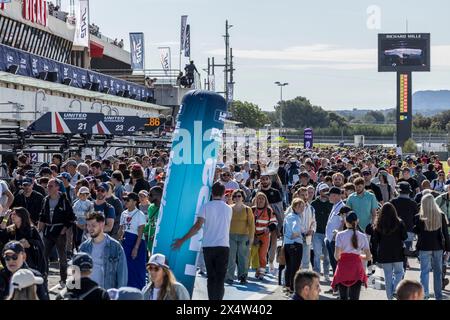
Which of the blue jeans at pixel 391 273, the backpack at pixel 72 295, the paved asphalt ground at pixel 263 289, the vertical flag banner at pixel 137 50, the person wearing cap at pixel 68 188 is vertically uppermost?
the vertical flag banner at pixel 137 50

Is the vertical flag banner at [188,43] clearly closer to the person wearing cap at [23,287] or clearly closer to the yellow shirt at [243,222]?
the yellow shirt at [243,222]

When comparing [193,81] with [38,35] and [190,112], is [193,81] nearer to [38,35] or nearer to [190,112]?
[38,35]

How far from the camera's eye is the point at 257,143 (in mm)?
40250

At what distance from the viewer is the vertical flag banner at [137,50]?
6341cm

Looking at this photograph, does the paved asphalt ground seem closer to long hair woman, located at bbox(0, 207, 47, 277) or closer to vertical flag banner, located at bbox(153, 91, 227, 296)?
vertical flag banner, located at bbox(153, 91, 227, 296)

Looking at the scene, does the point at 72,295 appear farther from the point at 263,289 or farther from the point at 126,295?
the point at 263,289

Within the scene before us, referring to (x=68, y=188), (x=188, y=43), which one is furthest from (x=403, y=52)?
(x=68, y=188)

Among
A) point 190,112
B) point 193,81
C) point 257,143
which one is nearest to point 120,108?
point 193,81

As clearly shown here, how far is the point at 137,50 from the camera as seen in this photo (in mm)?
63812

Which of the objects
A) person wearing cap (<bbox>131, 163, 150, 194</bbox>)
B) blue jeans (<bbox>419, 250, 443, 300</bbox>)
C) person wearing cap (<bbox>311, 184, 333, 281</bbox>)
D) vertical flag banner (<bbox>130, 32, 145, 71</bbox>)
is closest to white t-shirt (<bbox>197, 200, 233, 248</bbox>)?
blue jeans (<bbox>419, 250, 443, 300</bbox>)

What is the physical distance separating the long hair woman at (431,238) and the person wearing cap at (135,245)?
3891 millimetres

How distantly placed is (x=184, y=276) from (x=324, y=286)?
10.6 feet

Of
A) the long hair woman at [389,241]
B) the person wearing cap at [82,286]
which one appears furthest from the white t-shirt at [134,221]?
the person wearing cap at [82,286]
